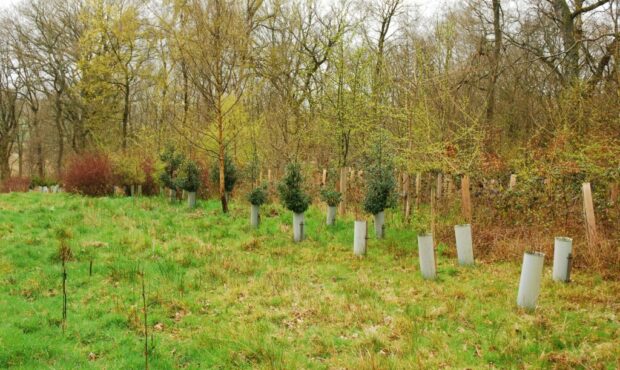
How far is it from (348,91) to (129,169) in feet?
28.7

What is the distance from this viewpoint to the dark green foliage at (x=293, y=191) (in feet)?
31.1

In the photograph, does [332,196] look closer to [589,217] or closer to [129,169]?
[589,217]

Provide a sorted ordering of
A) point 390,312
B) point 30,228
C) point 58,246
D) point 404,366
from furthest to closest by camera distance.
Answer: point 30,228
point 58,246
point 390,312
point 404,366

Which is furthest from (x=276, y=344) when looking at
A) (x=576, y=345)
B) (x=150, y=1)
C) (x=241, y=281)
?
(x=150, y=1)

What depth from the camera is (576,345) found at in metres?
4.59

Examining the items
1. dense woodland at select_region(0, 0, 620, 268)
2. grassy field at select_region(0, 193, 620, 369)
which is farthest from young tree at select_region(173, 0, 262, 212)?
grassy field at select_region(0, 193, 620, 369)

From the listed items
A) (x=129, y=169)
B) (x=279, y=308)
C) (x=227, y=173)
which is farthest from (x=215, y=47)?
(x=279, y=308)

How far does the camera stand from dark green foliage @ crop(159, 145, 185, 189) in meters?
14.7

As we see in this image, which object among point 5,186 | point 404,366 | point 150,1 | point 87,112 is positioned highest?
point 150,1

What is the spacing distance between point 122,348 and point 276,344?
1.61 m

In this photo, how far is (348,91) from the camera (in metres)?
12.4

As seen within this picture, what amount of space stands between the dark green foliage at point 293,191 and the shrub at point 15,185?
20.0 metres

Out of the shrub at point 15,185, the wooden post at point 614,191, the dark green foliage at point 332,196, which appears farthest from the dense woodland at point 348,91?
the shrub at point 15,185

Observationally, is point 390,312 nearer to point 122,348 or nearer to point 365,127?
point 122,348
